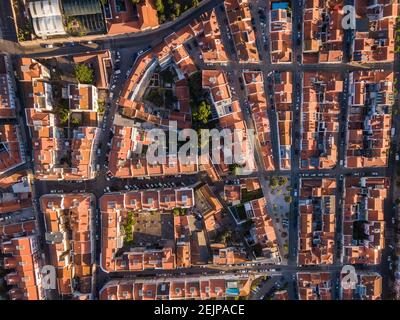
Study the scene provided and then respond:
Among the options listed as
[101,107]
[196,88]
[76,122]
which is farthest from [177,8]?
[76,122]

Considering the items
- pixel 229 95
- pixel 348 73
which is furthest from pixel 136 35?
pixel 348 73

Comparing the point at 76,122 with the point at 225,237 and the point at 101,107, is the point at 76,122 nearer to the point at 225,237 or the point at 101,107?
the point at 101,107

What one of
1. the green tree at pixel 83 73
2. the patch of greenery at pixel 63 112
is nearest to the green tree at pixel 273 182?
the green tree at pixel 83 73

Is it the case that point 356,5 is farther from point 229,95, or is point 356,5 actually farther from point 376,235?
point 376,235

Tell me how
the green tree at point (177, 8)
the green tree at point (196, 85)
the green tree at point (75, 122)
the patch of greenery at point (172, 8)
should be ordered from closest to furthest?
the green tree at point (177, 8) → the patch of greenery at point (172, 8) → the green tree at point (196, 85) → the green tree at point (75, 122)

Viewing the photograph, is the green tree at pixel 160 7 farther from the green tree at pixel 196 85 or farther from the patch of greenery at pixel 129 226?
the patch of greenery at pixel 129 226

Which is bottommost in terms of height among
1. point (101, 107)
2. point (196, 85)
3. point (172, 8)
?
point (101, 107)
